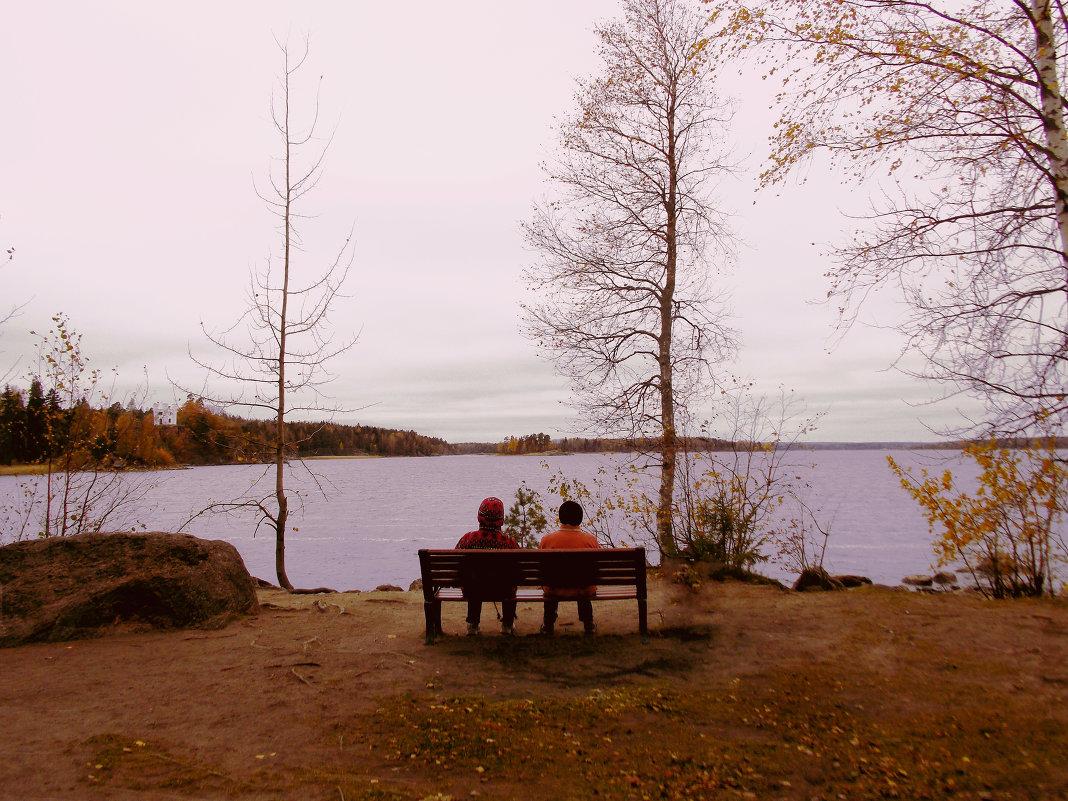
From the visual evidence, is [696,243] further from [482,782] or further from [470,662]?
[482,782]

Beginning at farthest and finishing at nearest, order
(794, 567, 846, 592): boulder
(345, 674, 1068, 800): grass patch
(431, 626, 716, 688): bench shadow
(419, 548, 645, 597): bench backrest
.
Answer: (794, 567, 846, 592): boulder, (419, 548, 645, 597): bench backrest, (431, 626, 716, 688): bench shadow, (345, 674, 1068, 800): grass patch

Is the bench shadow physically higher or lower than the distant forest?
lower

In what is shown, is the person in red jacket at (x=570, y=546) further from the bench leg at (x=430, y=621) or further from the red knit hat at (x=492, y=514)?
the bench leg at (x=430, y=621)

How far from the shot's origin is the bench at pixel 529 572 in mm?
5969

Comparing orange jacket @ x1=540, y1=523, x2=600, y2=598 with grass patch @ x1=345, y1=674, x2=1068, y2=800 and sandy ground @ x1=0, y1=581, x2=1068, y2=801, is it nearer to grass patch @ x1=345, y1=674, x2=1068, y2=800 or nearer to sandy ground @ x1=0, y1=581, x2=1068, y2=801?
sandy ground @ x1=0, y1=581, x2=1068, y2=801

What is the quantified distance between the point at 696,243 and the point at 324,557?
17.6 metres

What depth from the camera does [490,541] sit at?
647 cm

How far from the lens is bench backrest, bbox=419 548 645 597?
596cm

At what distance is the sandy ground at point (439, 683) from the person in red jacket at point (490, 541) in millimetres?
187

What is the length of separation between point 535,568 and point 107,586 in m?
4.49

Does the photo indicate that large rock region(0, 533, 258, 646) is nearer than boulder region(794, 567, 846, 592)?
Yes

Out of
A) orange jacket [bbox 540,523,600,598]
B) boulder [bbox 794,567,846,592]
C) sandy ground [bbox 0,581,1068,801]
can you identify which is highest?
orange jacket [bbox 540,523,600,598]

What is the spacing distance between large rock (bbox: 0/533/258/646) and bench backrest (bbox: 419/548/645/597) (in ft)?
8.77

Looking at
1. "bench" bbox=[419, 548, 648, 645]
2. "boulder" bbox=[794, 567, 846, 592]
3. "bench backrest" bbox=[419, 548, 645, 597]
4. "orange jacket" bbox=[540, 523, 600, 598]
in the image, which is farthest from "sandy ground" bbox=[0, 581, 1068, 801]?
"boulder" bbox=[794, 567, 846, 592]
